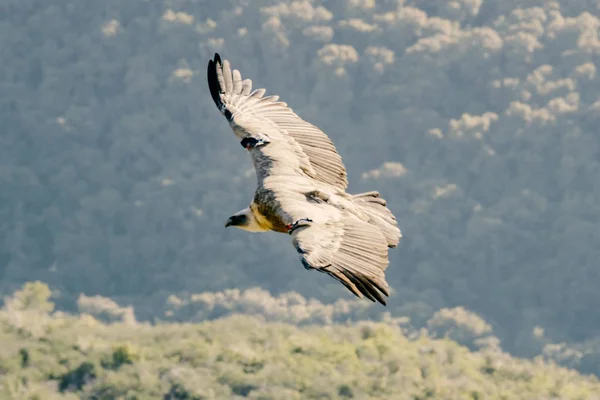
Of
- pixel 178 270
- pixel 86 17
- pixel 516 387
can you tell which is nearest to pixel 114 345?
pixel 516 387

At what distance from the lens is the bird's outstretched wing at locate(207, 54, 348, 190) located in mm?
19500

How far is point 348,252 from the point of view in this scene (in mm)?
16312

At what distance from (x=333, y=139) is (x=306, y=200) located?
83.9m

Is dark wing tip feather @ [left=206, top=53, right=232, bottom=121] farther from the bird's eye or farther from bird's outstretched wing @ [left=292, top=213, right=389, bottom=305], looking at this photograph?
bird's outstretched wing @ [left=292, top=213, right=389, bottom=305]

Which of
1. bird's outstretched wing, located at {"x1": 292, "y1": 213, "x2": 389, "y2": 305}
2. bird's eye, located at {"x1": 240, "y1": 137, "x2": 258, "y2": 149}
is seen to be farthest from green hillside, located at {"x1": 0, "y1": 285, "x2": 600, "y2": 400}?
bird's outstretched wing, located at {"x1": 292, "y1": 213, "x2": 389, "y2": 305}

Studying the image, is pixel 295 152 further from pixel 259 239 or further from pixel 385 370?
pixel 259 239

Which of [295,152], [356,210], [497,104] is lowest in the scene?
[356,210]

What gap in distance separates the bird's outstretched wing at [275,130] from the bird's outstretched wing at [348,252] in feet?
7.28

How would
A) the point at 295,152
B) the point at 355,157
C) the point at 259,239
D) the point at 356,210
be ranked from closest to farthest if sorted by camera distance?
1. the point at 356,210
2. the point at 295,152
3. the point at 259,239
4. the point at 355,157

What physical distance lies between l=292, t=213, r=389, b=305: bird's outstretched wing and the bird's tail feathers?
16.5 inches

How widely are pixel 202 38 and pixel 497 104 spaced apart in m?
19.6

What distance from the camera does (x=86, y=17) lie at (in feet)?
355

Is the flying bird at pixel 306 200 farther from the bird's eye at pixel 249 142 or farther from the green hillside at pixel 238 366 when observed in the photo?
the green hillside at pixel 238 366

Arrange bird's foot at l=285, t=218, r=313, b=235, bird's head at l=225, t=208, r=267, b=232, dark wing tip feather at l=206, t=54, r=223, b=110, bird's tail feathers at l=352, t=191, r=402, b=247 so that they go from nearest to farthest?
1. bird's foot at l=285, t=218, r=313, b=235
2. bird's tail feathers at l=352, t=191, r=402, b=247
3. bird's head at l=225, t=208, r=267, b=232
4. dark wing tip feather at l=206, t=54, r=223, b=110
